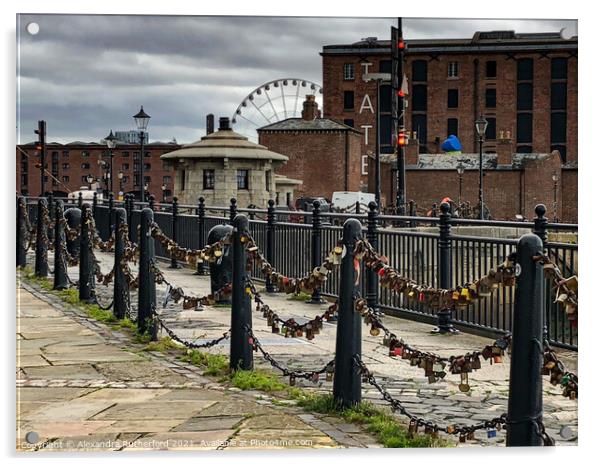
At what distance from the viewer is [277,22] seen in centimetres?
739

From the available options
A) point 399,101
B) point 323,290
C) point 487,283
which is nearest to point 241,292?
point 487,283

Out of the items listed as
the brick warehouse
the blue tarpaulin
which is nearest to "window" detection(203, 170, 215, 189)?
the brick warehouse

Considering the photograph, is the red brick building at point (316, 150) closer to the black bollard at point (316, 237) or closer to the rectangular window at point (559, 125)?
the rectangular window at point (559, 125)

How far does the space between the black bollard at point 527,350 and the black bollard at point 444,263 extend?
16.9ft

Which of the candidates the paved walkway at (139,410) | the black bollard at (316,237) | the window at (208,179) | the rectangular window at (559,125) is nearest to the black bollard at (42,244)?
the black bollard at (316,237)

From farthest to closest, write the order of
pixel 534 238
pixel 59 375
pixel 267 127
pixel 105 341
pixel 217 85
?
1. pixel 267 127
2. pixel 105 341
3. pixel 217 85
4. pixel 59 375
5. pixel 534 238

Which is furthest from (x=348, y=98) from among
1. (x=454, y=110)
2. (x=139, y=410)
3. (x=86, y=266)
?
(x=454, y=110)

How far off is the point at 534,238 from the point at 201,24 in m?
3.09

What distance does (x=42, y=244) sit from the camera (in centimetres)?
1698

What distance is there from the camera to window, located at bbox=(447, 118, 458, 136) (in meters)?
58.5

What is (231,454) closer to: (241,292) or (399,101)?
(241,292)

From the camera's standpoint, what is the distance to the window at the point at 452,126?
192ft

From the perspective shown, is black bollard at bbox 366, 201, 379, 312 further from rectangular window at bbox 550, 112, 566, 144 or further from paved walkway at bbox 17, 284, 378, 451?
paved walkway at bbox 17, 284, 378, 451

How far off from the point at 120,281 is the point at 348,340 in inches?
212
